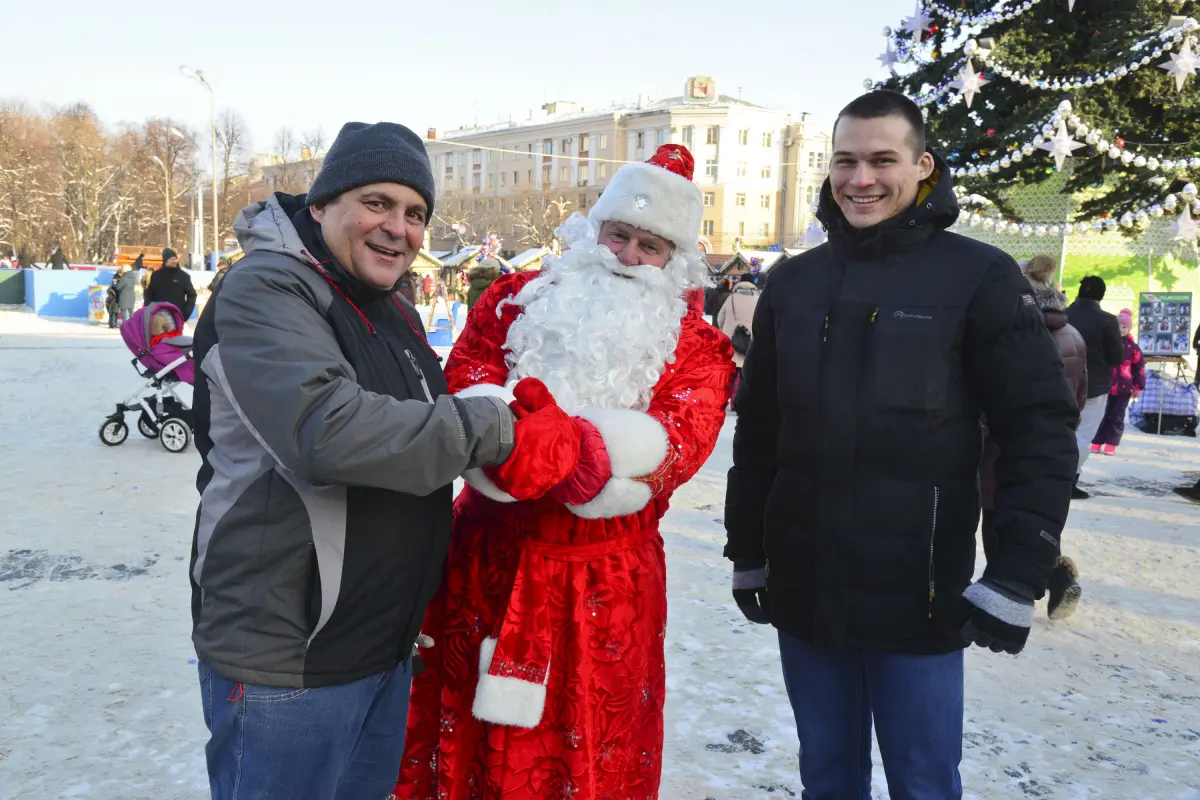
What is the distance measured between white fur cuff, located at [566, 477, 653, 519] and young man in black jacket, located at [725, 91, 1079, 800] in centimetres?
36

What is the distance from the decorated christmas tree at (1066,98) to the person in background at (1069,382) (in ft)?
20.2

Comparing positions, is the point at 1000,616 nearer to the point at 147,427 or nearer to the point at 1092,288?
the point at 1092,288

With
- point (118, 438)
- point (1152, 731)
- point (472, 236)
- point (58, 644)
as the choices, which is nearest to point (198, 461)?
point (118, 438)

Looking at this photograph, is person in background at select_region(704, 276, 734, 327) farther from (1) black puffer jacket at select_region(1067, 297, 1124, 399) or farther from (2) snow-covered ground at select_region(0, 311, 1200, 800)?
(2) snow-covered ground at select_region(0, 311, 1200, 800)

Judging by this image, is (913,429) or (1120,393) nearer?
(913,429)

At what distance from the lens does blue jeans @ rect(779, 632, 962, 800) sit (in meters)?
1.86

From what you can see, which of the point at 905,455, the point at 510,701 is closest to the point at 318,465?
the point at 510,701

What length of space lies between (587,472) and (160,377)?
22.7 ft

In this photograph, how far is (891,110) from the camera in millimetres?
1906

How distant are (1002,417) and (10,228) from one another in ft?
176

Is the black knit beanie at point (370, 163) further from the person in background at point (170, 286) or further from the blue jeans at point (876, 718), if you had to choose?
the person in background at point (170, 286)

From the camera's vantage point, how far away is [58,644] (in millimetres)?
3574

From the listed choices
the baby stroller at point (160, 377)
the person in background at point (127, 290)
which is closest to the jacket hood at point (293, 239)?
the baby stroller at point (160, 377)

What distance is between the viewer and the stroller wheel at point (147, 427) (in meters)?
7.97
